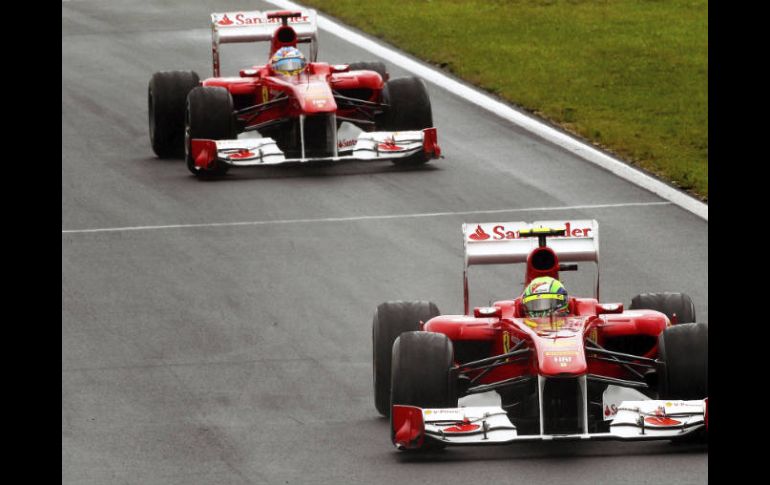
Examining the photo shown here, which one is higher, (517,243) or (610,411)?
(517,243)

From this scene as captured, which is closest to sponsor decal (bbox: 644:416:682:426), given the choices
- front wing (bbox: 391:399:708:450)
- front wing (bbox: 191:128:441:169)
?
front wing (bbox: 391:399:708:450)

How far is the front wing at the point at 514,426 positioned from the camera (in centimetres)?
1300

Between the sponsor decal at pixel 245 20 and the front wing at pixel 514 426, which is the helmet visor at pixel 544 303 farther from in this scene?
the sponsor decal at pixel 245 20

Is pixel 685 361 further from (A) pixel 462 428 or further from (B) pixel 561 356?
(A) pixel 462 428

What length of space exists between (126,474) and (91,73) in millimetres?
19595

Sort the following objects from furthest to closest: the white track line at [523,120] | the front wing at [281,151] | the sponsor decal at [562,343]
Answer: the front wing at [281,151] → the white track line at [523,120] → the sponsor decal at [562,343]

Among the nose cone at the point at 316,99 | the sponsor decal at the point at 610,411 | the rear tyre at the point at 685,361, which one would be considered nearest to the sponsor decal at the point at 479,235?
the sponsor decal at the point at 610,411

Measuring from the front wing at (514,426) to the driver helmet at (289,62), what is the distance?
11.6 metres

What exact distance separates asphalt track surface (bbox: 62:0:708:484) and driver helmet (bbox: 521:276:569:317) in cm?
104

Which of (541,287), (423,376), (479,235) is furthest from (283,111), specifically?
(423,376)

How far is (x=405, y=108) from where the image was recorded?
24656 millimetres

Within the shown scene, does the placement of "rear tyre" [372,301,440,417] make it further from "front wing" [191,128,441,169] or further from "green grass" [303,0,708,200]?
"green grass" [303,0,708,200]

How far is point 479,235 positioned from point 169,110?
11.3m

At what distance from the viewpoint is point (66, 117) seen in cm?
2853
